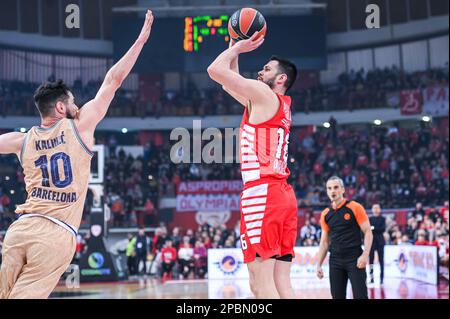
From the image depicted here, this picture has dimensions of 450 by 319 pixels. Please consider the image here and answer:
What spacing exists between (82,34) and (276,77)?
28912mm

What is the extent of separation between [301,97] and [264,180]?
89.4ft

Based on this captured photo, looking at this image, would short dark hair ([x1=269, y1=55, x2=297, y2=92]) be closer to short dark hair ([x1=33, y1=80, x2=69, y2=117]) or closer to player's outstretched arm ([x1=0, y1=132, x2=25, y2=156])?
short dark hair ([x1=33, y1=80, x2=69, y2=117])

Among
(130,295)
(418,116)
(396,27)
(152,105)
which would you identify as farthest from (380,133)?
(130,295)

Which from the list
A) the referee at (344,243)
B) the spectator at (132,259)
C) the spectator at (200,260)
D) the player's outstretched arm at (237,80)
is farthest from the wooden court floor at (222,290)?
the player's outstretched arm at (237,80)

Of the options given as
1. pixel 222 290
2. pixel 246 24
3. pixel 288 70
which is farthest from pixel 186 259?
pixel 288 70

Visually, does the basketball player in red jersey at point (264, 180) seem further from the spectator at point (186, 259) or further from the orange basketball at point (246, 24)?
the spectator at point (186, 259)

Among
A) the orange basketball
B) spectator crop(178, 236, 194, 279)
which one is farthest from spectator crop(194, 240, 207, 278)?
the orange basketball

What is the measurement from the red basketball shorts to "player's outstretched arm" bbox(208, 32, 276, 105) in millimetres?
691

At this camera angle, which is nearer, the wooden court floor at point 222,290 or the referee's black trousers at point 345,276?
the referee's black trousers at point 345,276

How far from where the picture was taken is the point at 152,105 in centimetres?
3278

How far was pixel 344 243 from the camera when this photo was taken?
26.9 feet

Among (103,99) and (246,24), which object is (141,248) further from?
(103,99)

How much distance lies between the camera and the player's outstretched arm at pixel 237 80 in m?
5.34

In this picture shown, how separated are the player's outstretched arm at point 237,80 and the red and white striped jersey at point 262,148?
0.64 ft
